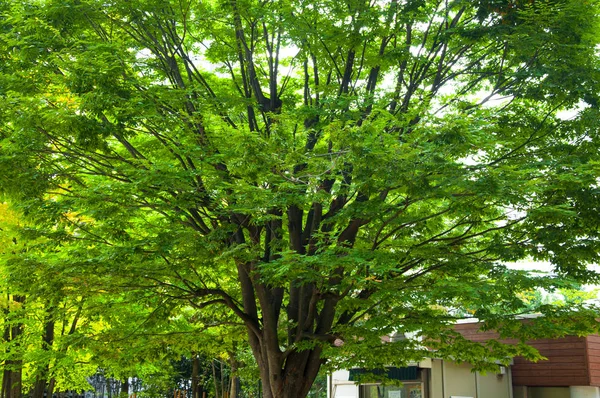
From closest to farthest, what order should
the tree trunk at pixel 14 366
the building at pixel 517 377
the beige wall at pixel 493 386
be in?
the tree trunk at pixel 14 366 < the building at pixel 517 377 < the beige wall at pixel 493 386

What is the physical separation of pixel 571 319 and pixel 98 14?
27.2 ft

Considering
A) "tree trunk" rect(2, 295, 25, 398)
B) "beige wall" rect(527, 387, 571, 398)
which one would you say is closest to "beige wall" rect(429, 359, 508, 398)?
"beige wall" rect(527, 387, 571, 398)

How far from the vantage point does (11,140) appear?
320 inches

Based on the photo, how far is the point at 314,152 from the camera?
926 centimetres

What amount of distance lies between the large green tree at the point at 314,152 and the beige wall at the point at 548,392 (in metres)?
5.90

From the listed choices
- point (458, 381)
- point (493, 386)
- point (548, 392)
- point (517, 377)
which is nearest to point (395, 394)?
point (458, 381)

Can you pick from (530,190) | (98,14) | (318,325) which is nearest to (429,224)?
(318,325)

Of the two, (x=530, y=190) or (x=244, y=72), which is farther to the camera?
(x=244, y=72)

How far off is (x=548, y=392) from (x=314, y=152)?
33.2 feet

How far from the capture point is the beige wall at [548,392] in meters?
14.7

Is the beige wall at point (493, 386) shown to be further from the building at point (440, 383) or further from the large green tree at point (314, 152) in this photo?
the large green tree at point (314, 152)

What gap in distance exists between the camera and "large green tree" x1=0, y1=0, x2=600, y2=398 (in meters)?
7.44

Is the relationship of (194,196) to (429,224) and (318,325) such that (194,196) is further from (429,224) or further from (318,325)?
(429,224)

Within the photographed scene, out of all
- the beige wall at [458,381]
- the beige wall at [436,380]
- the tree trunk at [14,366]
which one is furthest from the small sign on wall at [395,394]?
the tree trunk at [14,366]
